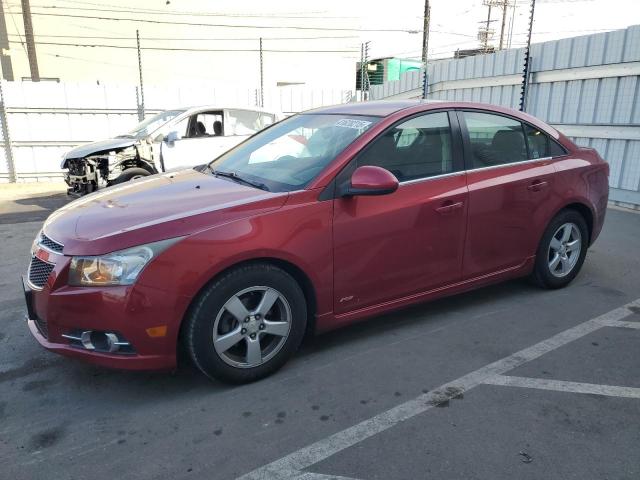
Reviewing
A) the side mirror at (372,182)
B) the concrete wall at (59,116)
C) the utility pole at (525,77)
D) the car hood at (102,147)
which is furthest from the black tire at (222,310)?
the concrete wall at (59,116)

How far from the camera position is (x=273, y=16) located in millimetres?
30797

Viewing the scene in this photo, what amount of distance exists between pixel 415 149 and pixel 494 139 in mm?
824

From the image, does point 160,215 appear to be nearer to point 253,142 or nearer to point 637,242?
point 253,142

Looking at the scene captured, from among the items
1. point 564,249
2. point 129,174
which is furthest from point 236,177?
point 129,174

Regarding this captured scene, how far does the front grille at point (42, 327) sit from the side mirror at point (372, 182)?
190 cm

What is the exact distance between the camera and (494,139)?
404 cm

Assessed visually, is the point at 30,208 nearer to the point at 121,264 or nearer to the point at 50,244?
the point at 50,244

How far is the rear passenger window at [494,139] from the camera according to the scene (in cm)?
387

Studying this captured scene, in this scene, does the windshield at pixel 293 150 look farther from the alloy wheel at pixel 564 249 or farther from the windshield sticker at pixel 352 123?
the alloy wheel at pixel 564 249

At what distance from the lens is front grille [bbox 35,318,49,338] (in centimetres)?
288

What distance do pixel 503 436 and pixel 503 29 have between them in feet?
174

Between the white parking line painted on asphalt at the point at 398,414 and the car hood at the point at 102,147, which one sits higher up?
the car hood at the point at 102,147

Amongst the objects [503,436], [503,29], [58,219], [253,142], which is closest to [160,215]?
[58,219]

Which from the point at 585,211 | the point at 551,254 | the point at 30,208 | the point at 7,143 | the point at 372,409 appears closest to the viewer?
the point at 372,409
